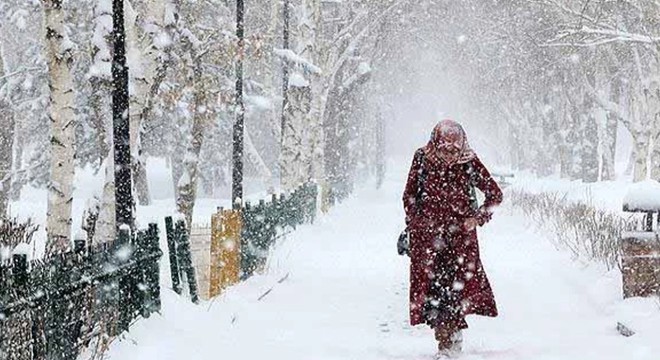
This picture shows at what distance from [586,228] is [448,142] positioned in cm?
719

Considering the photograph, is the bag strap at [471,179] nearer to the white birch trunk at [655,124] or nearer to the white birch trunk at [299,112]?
the white birch trunk at [299,112]

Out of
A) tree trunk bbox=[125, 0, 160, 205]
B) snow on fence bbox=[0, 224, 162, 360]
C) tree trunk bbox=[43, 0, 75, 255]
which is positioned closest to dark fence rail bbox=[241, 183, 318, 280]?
tree trunk bbox=[125, 0, 160, 205]

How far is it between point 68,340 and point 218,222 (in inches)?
175

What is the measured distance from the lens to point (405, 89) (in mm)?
65062

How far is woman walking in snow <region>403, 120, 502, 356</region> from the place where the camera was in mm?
6746

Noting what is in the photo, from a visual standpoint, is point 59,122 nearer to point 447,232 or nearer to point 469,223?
point 447,232

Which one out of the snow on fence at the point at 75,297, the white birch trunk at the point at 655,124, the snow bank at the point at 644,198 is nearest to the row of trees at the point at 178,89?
the snow on fence at the point at 75,297

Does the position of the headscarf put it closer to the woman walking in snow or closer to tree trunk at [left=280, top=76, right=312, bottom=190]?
the woman walking in snow

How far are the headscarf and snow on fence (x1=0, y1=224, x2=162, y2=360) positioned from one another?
2.44 m

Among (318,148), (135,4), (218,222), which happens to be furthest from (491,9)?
(218,222)

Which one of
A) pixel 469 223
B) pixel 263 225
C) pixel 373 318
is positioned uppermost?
pixel 469 223

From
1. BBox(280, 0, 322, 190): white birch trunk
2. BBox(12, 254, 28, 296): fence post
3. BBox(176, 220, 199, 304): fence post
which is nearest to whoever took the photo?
BBox(12, 254, 28, 296): fence post

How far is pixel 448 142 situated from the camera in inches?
264

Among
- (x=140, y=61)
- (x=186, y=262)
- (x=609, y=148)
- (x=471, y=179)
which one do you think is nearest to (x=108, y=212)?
(x=140, y=61)
